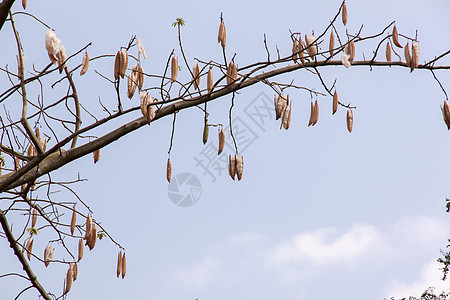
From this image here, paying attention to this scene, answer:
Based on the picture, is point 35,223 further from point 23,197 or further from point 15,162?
point 15,162

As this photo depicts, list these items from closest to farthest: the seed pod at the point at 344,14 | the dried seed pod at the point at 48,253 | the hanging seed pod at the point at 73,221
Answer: the seed pod at the point at 344,14
the hanging seed pod at the point at 73,221
the dried seed pod at the point at 48,253

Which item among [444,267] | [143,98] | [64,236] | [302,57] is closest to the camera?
[143,98]

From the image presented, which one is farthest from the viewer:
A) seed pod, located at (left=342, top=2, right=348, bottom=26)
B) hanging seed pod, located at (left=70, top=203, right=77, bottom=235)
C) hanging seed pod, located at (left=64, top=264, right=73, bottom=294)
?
hanging seed pod, located at (left=64, top=264, right=73, bottom=294)

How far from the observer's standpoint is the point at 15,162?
3.64 m

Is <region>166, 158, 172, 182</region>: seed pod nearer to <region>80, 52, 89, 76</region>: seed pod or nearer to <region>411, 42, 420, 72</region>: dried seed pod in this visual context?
<region>80, 52, 89, 76</region>: seed pod

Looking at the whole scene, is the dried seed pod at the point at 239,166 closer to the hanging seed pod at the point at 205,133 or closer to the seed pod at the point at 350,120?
the hanging seed pod at the point at 205,133

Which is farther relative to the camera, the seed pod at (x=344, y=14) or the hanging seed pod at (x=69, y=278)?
the hanging seed pod at (x=69, y=278)

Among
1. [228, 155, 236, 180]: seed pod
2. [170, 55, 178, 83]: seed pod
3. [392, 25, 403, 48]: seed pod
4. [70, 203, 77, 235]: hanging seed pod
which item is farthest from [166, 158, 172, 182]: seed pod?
[392, 25, 403, 48]: seed pod

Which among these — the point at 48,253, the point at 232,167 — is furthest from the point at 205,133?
the point at 48,253

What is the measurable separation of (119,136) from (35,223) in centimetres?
124

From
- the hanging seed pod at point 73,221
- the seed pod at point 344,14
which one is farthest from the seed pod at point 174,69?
the hanging seed pod at point 73,221

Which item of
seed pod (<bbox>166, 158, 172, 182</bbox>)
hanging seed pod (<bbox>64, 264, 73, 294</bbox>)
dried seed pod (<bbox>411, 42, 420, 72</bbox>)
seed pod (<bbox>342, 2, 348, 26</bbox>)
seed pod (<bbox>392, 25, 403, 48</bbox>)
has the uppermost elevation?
seed pod (<bbox>342, 2, 348, 26</bbox>)

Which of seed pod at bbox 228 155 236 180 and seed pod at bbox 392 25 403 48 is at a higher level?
seed pod at bbox 392 25 403 48

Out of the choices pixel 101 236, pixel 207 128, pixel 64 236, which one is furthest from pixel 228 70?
pixel 64 236
